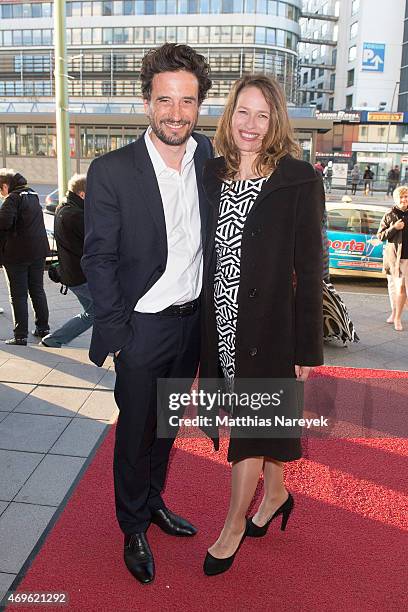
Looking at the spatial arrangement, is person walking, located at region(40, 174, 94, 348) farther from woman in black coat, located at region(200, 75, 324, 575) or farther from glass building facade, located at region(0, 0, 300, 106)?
glass building facade, located at region(0, 0, 300, 106)

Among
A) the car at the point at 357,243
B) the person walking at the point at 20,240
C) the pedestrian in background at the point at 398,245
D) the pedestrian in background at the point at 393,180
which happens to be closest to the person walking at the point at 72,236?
the person walking at the point at 20,240

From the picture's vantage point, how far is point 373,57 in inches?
2485

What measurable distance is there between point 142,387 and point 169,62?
1424mm

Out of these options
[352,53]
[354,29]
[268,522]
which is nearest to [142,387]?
[268,522]

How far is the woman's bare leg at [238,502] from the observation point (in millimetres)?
2611

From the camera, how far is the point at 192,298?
2627 mm

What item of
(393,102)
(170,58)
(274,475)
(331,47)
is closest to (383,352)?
(274,475)

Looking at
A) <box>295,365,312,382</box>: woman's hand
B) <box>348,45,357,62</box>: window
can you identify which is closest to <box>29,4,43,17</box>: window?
<box>348,45,357,62</box>: window

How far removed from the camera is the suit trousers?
2.52 m

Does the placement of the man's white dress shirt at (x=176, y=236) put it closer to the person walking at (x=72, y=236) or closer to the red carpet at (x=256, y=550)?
the red carpet at (x=256, y=550)

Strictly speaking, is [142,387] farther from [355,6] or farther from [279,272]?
[355,6]

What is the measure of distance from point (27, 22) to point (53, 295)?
52.6 m

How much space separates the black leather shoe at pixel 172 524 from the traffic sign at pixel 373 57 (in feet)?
224

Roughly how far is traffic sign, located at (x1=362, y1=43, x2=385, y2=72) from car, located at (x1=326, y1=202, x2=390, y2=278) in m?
59.5
